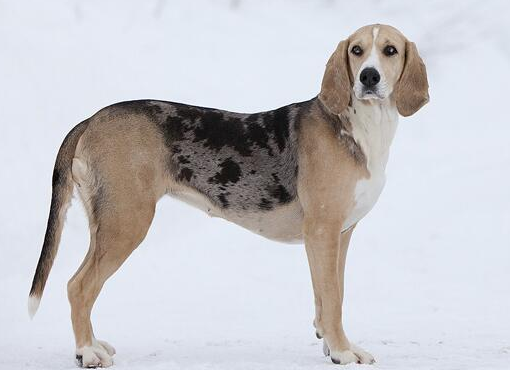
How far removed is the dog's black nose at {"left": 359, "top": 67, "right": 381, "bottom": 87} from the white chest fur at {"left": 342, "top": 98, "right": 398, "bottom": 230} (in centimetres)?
32

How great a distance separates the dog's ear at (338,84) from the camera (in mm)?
6520

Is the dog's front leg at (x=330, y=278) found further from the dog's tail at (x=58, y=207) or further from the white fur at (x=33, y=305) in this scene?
the white fur at (x=33, y=305)

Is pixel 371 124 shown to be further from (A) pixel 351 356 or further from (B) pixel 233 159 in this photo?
(A) pixel 351 356

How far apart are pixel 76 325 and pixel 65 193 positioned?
0.99 m

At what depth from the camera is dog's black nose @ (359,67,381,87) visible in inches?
244

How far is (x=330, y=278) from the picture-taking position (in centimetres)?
645

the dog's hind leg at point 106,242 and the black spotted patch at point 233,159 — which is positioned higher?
the black spotted patch at point 233,159

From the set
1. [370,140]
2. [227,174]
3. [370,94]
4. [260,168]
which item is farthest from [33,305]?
[370,94]

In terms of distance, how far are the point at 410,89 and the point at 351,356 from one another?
1952 mm

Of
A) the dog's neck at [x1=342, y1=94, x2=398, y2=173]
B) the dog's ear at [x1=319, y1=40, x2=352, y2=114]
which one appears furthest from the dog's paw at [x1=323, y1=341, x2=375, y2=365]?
the dog's ear at [x1=319, y1=40, x2=352, y2=114]

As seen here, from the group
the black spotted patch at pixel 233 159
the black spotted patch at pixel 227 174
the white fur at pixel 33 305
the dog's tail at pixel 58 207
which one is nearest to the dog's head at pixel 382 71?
the black spotted patch at pixel 233 159

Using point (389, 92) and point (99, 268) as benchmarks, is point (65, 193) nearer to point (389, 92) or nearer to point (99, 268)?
point (99, 268)

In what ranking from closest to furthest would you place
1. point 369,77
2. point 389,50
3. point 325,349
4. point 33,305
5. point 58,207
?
1. point 369,77
2. point 389,50
3. point 33,305
4. point 58,207
5. point 325,349

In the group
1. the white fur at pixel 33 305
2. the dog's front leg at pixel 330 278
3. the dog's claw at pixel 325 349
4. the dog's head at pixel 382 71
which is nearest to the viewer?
the dog's head at pixel 382 71
